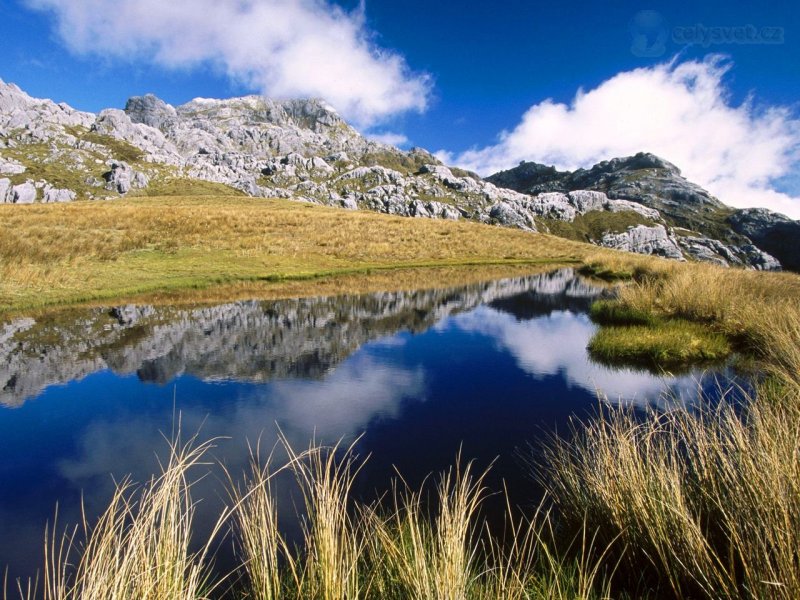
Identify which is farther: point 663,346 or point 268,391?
point 663,346

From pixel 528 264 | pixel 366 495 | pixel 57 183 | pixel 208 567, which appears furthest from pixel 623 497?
pixel 57 183

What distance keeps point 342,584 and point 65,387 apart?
38.9 feet

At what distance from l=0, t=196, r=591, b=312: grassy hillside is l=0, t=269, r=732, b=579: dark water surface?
5821 millimetres

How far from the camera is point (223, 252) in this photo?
123 ft

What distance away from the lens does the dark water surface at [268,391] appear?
7916 millimetres

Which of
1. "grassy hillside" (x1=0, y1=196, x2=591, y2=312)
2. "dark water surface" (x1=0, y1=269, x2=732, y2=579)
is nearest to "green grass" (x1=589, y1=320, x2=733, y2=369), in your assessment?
"dark water surface" (x1=0, y1=269, x2=732, y2=579)

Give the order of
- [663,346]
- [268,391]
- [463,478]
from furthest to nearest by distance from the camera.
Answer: [663,346]
[268,391]
[463,478]

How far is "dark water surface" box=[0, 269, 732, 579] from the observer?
7.92 m

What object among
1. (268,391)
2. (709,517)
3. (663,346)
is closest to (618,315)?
(663,346)

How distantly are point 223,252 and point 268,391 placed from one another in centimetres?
2869

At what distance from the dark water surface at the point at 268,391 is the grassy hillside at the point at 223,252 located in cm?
582

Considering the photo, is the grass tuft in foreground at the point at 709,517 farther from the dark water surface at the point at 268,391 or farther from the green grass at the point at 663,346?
the green grass at the point at 663,346

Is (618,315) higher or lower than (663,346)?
higher

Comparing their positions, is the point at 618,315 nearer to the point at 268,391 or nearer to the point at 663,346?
the point at 663,346
